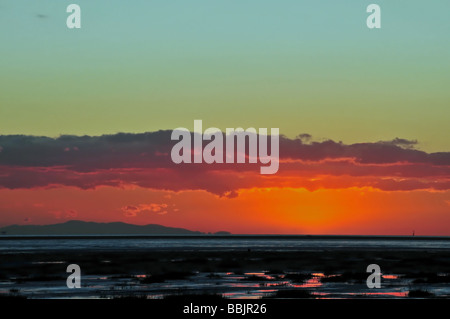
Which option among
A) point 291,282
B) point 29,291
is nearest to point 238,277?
point 291,282

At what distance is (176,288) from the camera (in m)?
49.2

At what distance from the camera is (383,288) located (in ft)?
160

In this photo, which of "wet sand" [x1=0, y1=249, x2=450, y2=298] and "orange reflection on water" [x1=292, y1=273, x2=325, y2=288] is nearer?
"wet sand" [x1=0, y1=249, x2=450, y2=298]

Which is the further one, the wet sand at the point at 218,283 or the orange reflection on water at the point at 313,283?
the orange reflection on water at the point at 313,283
